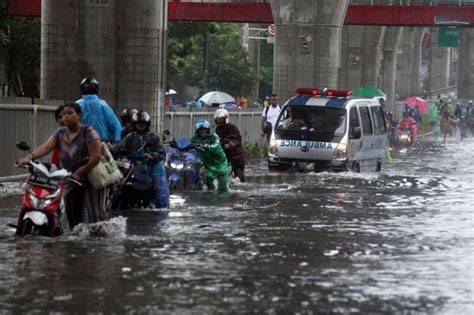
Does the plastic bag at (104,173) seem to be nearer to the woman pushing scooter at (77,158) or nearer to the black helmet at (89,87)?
the woman pushing scooter at (77,158)

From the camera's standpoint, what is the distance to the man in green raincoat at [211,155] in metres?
23.2

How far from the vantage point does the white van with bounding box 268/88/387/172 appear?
95.7 ft

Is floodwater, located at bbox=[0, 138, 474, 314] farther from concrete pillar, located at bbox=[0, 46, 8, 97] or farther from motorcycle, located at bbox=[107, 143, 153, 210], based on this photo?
concrete pillar, located at bbox=[0, 46, 8, 97]

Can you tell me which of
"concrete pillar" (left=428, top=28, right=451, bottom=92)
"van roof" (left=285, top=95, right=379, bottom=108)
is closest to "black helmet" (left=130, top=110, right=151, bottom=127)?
"van roof" (left=285, top=95, right=379, bottom=108)

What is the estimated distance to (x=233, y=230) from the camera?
16.8 m

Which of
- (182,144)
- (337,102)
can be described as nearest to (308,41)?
(337,102)

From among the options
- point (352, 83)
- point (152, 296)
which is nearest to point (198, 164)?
point (152, 296)

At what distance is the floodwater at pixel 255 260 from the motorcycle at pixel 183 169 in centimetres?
104

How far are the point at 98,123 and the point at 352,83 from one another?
49558mm

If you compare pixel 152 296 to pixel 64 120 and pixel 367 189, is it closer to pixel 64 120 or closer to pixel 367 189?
pixel 64 120

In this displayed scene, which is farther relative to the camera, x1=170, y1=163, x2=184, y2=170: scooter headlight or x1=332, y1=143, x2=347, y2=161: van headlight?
x1=332, y1=143, x2=347, y2=161: van headlight

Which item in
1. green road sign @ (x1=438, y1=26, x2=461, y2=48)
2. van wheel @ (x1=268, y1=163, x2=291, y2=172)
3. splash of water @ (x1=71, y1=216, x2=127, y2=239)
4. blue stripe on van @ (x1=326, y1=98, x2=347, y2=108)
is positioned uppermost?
green road sign @ (x1=438, y1=26, x2=461, y2=48)

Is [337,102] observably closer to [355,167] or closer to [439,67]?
[355,167]

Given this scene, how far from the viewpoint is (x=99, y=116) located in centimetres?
1883
